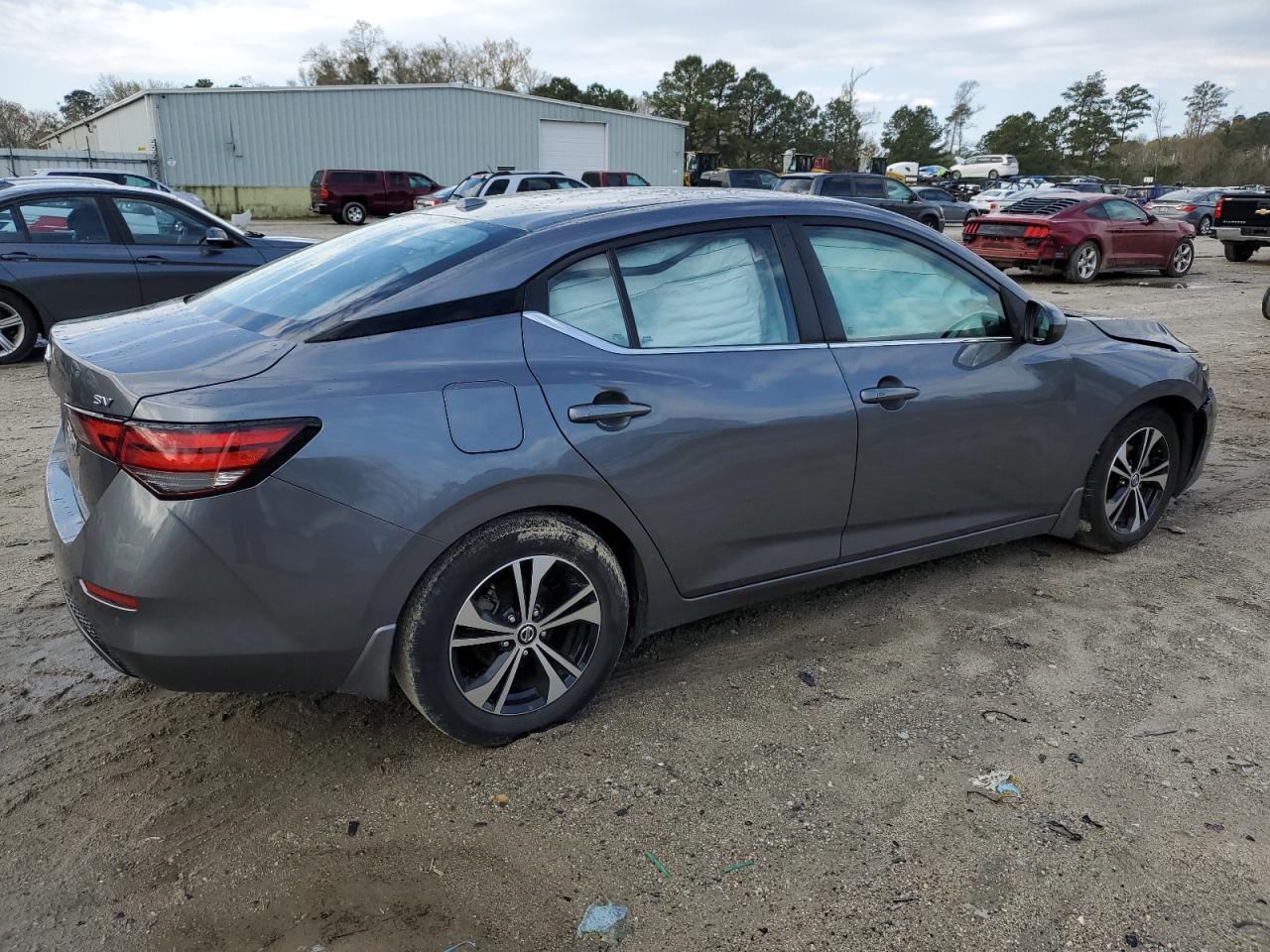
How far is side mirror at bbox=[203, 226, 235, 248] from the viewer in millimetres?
8523

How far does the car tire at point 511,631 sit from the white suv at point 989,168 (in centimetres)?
6538

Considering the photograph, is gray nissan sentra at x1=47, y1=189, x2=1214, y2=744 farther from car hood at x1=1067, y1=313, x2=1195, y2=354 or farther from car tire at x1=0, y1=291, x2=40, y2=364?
car tire at x1=0, y1=291, x2=40, y2=364

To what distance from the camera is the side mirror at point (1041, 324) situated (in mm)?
3746

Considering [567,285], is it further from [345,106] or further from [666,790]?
[345,106]

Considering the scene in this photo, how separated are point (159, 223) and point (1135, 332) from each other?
8100 mm

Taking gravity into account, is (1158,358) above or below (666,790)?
above

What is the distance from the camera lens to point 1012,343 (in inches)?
148

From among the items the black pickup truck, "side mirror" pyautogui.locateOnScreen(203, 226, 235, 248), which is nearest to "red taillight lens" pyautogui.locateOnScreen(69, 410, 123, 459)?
"side mirror" pyautogui.locateOnScreen(203, 226, 235, 248)

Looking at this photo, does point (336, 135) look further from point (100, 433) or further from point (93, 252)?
point (100, 433)

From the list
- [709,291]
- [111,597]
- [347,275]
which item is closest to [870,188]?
[709,291]

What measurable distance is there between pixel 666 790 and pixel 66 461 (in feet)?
6.65

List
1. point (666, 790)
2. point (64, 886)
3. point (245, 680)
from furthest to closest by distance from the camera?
1. point (666, 790)
2. point (245, 680)
3. point (64, 886)

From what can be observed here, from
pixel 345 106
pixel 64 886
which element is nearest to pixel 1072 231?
pixel 64 886

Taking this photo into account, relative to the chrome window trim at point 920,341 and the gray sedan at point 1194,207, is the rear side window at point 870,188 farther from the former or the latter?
the chrome window trim at point 920,341
